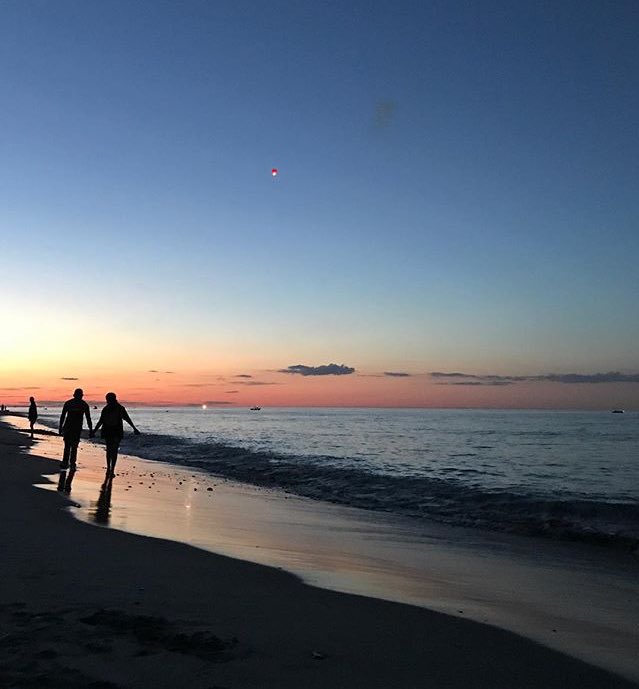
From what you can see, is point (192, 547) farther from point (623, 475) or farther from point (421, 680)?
point (623, 475)

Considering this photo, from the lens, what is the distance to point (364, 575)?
741cm

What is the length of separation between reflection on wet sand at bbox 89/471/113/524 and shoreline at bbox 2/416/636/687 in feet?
9.00

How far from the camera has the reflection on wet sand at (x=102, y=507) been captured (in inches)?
407

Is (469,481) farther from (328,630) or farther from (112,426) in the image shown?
(328,630)

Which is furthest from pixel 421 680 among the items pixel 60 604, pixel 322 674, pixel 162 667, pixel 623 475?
pixel 623 475

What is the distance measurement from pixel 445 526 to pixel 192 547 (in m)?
6.51

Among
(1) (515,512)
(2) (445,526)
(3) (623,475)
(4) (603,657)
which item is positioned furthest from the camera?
(3) (623,475)

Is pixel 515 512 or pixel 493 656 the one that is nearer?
pixel 493 656

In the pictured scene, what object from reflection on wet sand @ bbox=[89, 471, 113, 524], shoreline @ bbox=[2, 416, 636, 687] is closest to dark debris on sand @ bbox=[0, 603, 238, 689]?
shoreline @ bbox=[2, 416, 636, 687]

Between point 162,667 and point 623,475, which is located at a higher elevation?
point 162,667

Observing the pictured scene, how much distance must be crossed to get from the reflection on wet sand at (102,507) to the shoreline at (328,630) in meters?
2.74

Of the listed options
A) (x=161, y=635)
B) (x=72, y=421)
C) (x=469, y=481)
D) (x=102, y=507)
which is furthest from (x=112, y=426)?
(x=161, y=635)

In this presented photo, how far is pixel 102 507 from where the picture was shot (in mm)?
11734

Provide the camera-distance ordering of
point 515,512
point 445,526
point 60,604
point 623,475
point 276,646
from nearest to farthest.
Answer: point 276,646
point 60,604
point 445,526
point 515,512
point 623,475
